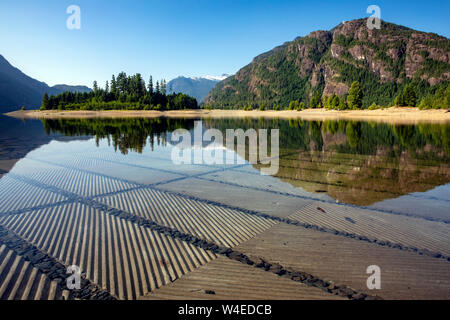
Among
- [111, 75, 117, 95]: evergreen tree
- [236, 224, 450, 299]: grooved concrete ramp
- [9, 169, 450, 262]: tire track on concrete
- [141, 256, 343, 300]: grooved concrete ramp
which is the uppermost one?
[111, 75, 117, 95]: evergreen tree

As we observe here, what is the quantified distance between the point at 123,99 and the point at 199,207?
110877 mm

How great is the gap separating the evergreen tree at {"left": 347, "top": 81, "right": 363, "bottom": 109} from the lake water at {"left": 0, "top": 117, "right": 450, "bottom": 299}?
241ft

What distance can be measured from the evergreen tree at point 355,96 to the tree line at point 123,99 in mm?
65332

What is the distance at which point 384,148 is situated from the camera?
20.5 m

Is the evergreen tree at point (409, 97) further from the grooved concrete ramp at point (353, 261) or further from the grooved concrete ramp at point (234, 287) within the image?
the grooved concrete ramp at point (234, 287)

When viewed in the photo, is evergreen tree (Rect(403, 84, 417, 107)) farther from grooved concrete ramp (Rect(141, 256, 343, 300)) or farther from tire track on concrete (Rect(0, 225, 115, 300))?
tire track on concrete (Rect(0, 225, 115, 300))

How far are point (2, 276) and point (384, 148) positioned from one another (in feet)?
74.6

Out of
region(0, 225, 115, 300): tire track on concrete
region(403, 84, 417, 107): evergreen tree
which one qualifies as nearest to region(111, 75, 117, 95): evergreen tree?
region(403, 84, 417, 107): evergreen tree

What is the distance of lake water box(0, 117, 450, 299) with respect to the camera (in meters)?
5.41

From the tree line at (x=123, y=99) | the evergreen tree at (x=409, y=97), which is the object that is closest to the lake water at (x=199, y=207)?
the evergreen tree at (x=409, y=97)

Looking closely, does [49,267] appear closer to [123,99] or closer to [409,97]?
[409,97]
